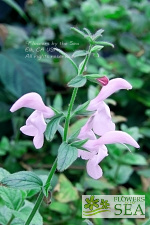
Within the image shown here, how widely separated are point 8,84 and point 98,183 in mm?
503

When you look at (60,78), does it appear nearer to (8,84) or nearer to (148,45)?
(8,84)

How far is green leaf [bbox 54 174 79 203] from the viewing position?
101cm

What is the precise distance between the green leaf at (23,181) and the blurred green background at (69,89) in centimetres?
40

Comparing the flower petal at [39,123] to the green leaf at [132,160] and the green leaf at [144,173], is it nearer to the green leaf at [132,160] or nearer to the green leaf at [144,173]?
the green leaf at [132,160]

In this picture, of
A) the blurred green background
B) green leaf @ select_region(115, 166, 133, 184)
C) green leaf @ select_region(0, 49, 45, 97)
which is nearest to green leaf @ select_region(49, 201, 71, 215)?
the blurred green background

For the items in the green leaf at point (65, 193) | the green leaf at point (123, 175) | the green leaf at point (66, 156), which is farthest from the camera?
the green leaf at point (123, 175)

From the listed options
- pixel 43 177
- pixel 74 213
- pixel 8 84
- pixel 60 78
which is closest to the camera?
pixel 43 177

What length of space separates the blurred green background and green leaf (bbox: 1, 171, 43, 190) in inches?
15.7

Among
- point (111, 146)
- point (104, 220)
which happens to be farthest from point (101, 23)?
point (104, 220)

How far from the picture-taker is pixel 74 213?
41.3 inches

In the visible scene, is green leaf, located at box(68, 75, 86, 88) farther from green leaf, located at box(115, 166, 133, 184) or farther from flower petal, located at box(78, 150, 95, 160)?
green leaf, located at box(115, 166, 133, 184)

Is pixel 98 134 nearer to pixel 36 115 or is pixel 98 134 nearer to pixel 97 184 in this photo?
pixel 36 115

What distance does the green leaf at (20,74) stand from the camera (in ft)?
4.47

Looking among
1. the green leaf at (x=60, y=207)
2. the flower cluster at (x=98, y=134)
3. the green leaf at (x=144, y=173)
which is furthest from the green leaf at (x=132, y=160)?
the flower cluster at (x=98, y=134)
